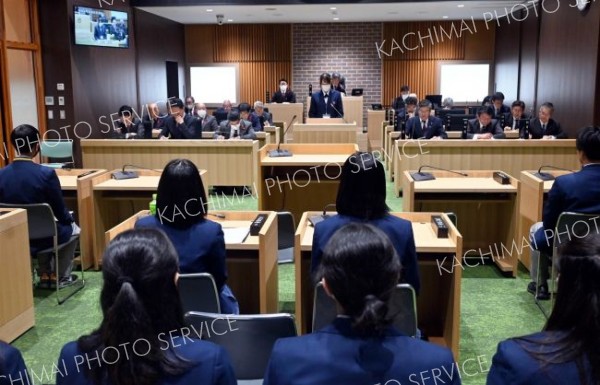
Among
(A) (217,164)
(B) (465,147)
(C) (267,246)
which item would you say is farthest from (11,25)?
(C) (267,246)

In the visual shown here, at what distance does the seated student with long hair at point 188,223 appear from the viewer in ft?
8.95

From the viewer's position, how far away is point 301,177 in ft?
19.5

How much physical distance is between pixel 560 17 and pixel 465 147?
403cm

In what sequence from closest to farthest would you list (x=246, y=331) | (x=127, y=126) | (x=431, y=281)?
(x=246, y=331), (x=431, y=281), (x=127, y=126)

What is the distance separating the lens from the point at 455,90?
15.1 metres

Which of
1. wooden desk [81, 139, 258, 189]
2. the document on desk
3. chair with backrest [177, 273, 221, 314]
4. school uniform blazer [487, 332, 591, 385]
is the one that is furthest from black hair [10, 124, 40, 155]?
school uniform blazer [487, 332, 591, 385]

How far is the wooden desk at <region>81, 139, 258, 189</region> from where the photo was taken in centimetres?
739

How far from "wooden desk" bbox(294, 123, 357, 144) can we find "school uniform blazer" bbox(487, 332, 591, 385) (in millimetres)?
6991

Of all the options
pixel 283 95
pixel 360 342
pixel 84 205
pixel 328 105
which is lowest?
pixel 84 205

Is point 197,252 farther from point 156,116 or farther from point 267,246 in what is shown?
point 156,116

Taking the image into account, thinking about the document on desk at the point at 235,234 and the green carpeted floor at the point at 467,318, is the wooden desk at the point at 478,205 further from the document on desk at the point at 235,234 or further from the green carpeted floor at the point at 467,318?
the document on desk at the point at 235,234

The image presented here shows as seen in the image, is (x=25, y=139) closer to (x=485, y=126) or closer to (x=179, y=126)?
(x=179, y=126)

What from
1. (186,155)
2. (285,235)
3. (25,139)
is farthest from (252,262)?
(186,155)

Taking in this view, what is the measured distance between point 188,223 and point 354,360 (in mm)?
1515
